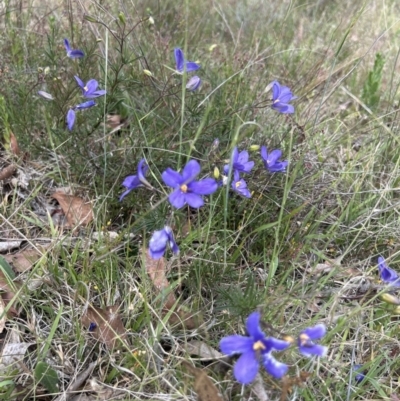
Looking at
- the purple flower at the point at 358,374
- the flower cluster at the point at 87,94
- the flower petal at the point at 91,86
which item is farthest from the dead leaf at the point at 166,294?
the flower petal at the point at 91,86

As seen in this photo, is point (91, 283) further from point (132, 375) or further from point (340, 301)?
point (340, 301)

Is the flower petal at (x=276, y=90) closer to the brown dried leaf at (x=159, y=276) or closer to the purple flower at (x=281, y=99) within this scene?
the purple flower at (x=281, y=99)

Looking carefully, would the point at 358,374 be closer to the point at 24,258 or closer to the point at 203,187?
the point at 203,187

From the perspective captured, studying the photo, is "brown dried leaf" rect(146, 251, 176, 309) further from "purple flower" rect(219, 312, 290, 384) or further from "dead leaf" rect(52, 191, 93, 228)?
"purple flower" rect(219, 312, 290, 384)

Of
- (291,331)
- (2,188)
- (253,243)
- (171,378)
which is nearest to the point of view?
(171,378)

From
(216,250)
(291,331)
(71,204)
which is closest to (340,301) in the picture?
Result: (291,331)
